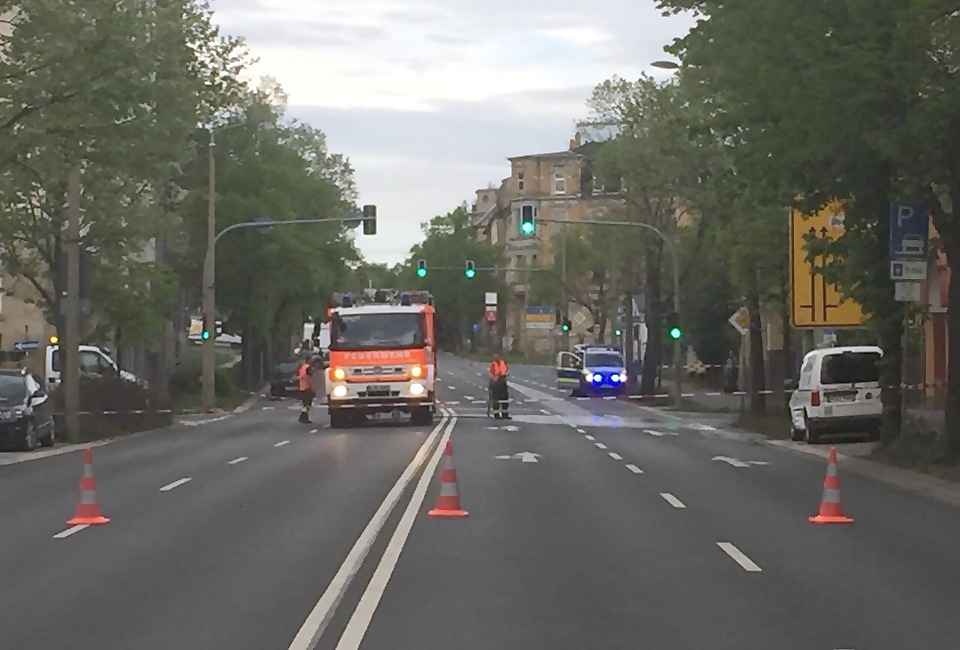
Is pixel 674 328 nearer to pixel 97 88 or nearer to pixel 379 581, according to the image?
pixel 97 88

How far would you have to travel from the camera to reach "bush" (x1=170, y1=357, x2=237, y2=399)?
6381 cm

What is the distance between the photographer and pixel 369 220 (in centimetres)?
5384

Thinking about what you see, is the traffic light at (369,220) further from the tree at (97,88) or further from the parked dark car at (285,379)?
the tree at (97,88)

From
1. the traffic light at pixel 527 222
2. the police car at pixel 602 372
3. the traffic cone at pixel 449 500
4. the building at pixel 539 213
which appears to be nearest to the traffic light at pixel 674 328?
the traffic light at pixel 527 222

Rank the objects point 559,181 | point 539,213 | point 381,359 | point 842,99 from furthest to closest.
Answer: point 559,181, point 539,213, point 381,359, point 842,99

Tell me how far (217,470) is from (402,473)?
3143 millimetres

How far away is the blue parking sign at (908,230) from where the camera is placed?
85.8 feet

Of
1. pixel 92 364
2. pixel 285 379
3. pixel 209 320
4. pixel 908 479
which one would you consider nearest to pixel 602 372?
pixel 285 379

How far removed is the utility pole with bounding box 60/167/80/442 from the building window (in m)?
115

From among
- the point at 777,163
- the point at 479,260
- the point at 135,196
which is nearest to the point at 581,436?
the point at 777,163

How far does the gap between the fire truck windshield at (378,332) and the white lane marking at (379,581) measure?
18762mm

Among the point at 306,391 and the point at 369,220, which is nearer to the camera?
the point at 306,391

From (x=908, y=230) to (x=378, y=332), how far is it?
16.9m

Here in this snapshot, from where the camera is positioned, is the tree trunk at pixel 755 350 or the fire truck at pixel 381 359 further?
the tree trunk at pixel 755 350
